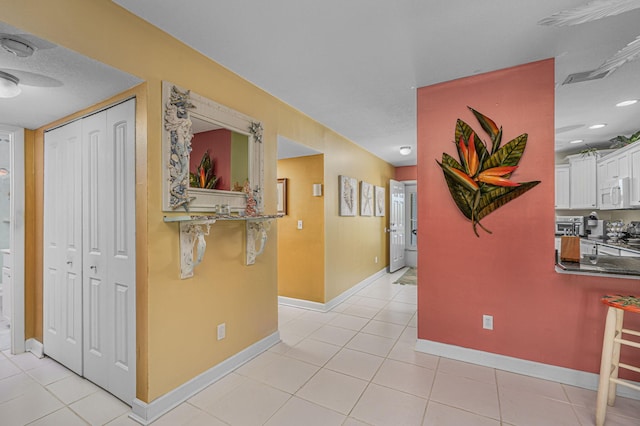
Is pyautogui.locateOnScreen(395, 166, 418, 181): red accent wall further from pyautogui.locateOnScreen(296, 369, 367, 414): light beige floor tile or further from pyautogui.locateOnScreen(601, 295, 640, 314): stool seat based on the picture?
pyautogui.locateOnScreen(296, 369, 367, 414): light beige floor tile

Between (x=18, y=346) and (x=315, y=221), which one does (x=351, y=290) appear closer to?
(x=315, y=221)

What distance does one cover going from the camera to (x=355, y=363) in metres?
2.55

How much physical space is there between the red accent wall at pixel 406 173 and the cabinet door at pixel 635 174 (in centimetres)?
353

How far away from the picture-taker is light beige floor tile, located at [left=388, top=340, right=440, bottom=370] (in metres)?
2.54

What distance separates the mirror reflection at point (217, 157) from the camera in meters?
2.14

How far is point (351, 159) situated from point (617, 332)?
356cm

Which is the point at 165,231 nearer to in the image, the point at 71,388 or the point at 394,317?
the point at 71,388

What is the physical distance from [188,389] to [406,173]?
20.1 feet

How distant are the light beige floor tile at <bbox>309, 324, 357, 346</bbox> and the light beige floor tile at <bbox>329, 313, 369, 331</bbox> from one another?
0.31 ft

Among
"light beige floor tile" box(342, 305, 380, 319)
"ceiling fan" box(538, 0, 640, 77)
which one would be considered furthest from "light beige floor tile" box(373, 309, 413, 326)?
"ceiling fan" box(538, 0, 640, 77)

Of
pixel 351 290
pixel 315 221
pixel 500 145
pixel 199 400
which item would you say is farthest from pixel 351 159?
pixel 199 400

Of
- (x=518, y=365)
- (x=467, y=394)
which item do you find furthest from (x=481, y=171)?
(x=467, y=394)

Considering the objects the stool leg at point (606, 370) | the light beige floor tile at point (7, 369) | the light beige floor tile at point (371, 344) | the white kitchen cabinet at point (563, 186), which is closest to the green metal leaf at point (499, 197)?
the stool leg at point (606, 370)

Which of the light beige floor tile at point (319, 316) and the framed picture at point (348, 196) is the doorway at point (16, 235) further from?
the framed picture at point (348, 196)
